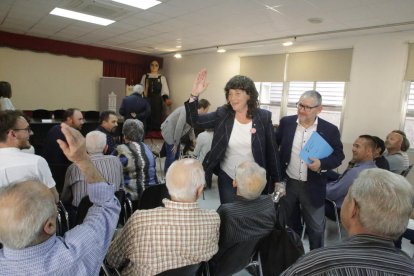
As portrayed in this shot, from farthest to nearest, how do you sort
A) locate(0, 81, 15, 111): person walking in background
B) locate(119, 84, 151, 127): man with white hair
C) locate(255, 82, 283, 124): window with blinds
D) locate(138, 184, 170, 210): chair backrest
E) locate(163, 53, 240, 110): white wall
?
locate(163, 53, 240, 110): white wall → locate(255, 82, 283, 124): window with blinds → locate(119, 84, 151, 127): man with white hair → locate(0, 81, 15, 111): person walking in background → locate(138, 184, 170, 210): chair backrest

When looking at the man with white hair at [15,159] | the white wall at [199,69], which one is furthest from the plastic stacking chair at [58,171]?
the white wall at [199,69]

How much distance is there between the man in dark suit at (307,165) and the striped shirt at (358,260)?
1.22m

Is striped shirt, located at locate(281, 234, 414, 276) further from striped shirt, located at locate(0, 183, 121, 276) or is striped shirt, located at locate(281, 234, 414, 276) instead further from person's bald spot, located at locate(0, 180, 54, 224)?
person's bald spot, located at locate(0, 180, 54, 224)

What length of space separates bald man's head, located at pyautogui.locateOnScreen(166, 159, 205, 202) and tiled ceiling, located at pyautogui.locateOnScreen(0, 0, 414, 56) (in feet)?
10.0

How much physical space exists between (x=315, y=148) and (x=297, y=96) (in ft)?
15.3

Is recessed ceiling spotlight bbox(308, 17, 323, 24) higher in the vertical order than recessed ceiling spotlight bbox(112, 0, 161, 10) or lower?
higher

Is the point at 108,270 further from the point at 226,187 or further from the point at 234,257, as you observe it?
the point at 226,187

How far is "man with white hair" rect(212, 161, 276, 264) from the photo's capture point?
4.72 feet

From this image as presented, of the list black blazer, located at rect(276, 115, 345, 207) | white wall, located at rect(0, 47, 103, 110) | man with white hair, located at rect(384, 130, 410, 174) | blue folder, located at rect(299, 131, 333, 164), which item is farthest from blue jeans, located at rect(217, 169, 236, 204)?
white wall, located at rect(0, 47, 103, 110)

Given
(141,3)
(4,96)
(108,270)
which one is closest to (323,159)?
(108,270)

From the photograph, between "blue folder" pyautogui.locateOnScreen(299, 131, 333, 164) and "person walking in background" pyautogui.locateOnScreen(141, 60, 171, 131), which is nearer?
"blue folder" pyautogui.locateOnScreen(299, 131, 333, 164)

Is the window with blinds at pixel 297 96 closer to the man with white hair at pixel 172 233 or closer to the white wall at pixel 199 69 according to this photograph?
the white wall at pixel 199 69

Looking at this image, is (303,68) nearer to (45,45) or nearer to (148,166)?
(148,166)

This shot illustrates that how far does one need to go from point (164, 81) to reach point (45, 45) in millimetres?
3411
